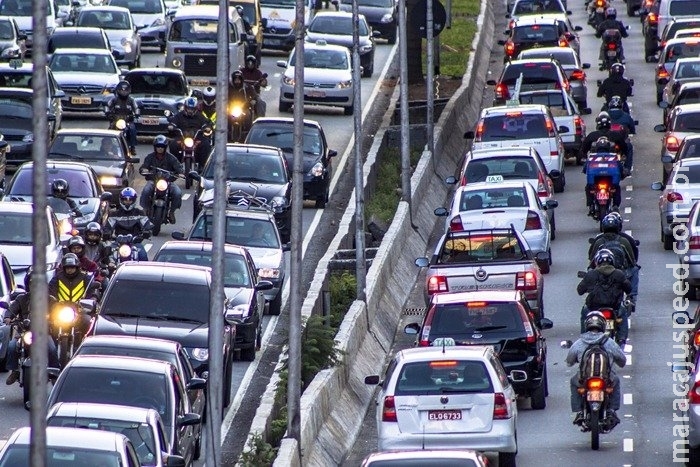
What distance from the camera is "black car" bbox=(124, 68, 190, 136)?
47031 mm

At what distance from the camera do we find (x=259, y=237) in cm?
3309

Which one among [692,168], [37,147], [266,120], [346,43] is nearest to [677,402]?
[692,168]

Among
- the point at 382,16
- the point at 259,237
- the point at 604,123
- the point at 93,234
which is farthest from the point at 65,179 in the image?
the point at 382,16

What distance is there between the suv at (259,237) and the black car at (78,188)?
2137 millimetres

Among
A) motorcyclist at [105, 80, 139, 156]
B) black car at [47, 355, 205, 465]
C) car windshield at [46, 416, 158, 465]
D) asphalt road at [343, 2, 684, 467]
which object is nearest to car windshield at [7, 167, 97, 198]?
asphalt road at [343, 2, 684, 467]

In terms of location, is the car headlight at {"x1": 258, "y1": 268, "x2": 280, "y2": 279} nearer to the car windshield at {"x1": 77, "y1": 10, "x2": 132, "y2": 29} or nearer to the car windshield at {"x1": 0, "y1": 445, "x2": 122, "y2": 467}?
the car windshield at {"x1": 0, "y1": 445, "x2": 122, "y2": 467}

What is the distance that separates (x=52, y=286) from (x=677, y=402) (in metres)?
7.41

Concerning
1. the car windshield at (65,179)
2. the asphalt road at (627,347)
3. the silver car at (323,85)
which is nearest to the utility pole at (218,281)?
the asphalt road at (627,347)

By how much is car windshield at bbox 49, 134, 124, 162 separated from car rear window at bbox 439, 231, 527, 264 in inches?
424

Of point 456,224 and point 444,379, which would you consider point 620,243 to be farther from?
point 444,379

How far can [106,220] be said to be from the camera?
1390 inches

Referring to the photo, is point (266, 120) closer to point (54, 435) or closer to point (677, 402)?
point (677, 402)

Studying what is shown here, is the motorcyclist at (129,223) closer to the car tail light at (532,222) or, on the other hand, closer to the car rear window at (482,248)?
the car rear window at (482,248)

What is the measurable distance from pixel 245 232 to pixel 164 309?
674 cm
